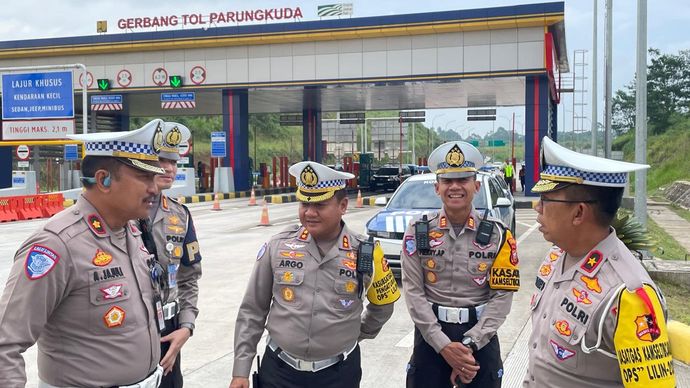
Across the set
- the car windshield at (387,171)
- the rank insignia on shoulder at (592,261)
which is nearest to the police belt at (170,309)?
the rank insignia on shoulder at (592,261)

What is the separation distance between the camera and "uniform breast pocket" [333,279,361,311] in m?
3.29

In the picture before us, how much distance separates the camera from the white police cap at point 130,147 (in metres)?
2.75

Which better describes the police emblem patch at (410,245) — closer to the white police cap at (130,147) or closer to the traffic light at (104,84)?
the white police cap at (130,147)

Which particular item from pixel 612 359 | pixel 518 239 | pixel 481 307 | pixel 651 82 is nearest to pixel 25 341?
pixel 612 359

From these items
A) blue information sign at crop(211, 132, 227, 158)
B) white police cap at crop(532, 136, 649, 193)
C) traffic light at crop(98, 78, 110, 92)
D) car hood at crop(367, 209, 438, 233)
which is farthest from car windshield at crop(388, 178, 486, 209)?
traffic light at crop(98, 78, 110, 92)

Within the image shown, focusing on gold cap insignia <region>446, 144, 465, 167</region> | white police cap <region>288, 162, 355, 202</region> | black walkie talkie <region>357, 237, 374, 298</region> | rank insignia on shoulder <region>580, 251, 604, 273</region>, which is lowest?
black walkie talkie <region>357, 237, 374, 298</region>

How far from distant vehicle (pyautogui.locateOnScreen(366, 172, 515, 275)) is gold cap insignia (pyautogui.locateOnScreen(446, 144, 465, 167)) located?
189 inches

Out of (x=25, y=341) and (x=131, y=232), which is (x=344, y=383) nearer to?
(x=131, y=232)

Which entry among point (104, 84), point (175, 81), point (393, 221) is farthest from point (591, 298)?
point (104, 84)

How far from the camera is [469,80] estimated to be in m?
26.9

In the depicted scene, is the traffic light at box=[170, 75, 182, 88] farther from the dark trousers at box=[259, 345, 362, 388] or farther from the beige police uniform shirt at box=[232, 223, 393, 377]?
the dark trousers at box=[259, 345, 362, 388]

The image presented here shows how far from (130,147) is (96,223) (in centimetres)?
37

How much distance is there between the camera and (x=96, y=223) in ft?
8.75

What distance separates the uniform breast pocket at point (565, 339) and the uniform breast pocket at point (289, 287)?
128 centimetres
